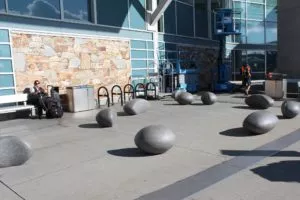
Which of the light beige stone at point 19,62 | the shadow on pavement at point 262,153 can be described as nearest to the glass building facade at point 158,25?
the light beige stone at point 19,62

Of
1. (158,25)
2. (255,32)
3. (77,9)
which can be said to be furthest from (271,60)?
(77,9)

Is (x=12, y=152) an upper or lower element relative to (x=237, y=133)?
upper

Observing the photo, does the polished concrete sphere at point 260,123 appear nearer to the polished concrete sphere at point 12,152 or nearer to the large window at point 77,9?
the polished concrete sphere at point 12,152

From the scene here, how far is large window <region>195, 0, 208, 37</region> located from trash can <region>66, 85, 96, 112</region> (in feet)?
40.2

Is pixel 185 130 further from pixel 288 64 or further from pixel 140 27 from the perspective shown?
pixel 288 64

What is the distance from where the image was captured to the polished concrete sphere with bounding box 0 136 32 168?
5832 mm

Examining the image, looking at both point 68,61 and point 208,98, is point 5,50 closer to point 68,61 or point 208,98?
point 68,61

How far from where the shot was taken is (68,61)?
13.9m

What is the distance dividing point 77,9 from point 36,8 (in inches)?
80.8

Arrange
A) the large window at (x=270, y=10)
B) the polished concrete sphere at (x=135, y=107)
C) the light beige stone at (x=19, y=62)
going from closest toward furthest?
the polished concrete sphere at (x=135, y=107) < the light beige stone at (x=19, y=62) < the large window at (x=270, y=10)

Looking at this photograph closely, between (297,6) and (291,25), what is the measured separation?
39.4 inches

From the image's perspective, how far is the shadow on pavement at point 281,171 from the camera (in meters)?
4.88

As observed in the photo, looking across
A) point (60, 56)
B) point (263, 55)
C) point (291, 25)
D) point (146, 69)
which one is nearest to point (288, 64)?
point (291, 25)

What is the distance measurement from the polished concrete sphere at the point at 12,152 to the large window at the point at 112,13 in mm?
10291
